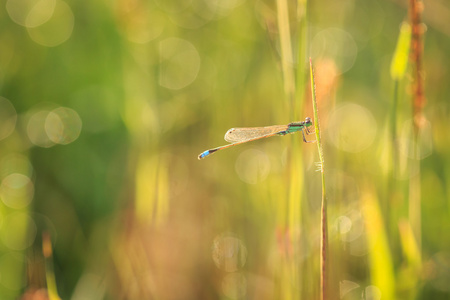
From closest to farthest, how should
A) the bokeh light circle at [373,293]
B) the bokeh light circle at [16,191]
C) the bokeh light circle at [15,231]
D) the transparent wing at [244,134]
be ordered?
1. the bokeh light circle at [373,293]
2. the transparent wing at [244,134]
3. the bokeh light circle at [15,231]
4. the bokeh light circle at [16,191]

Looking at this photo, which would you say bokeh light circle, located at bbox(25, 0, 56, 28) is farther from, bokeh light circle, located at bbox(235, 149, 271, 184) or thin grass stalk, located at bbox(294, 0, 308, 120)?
thin grass stalk, located at bbox(294, 0, 308, 120)

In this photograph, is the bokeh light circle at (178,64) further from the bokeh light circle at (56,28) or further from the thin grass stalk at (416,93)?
the thin grass stalk at (416,93)

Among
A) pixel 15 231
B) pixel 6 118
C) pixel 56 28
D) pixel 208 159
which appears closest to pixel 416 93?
pixel 208 159

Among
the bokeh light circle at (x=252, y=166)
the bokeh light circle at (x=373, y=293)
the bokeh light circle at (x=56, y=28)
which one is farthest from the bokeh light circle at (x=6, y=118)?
the bokeh light circle at (x=373, y=293)

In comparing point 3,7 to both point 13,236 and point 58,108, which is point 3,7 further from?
point 13,236

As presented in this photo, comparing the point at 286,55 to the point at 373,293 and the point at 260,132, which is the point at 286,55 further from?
the point at 373,293

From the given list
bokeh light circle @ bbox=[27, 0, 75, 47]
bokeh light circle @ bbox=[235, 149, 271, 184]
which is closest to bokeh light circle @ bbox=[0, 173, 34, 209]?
bokeh light circle @ bbox=[235, 149, 271, 184]

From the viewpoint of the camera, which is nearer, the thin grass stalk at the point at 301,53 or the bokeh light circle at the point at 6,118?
the thin grass stalk at the point at 301,53
